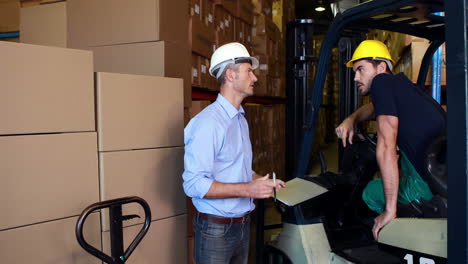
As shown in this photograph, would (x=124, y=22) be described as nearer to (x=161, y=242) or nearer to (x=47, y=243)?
(x=161, y=242)

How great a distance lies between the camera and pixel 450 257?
158 cm

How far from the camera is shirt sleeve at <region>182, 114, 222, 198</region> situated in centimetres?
209

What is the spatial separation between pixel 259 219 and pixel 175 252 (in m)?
0.59

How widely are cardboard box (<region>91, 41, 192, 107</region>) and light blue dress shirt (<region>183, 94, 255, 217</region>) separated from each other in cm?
98

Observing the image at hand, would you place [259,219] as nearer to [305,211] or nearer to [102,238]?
[305,211]

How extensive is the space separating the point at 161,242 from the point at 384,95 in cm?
154

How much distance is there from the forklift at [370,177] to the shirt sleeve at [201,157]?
2.07ft

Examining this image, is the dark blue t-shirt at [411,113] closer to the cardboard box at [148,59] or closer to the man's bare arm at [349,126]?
the man's bare arm at [349,126]

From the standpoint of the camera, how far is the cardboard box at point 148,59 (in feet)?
10.2

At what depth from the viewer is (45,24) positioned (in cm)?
370

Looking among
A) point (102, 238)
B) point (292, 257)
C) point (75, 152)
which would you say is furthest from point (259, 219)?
point (75, 152)

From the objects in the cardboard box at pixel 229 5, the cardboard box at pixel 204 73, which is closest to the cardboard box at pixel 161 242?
the cardboard box at pixel 204 73

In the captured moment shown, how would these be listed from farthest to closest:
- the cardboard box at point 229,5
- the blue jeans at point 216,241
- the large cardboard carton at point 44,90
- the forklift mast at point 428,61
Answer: the cardboard box at point 229,5 → the blue jeans at point 216,241 → the large cardboard carton at point 44,90 → the forklift mast at point 428,61

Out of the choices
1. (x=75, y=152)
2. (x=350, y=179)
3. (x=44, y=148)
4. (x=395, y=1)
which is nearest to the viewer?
(x=395, y=1)
